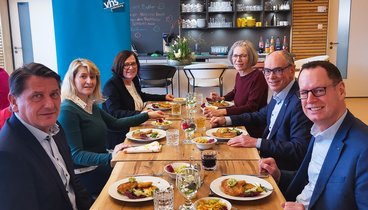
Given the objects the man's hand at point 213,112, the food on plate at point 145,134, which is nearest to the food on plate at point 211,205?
the food on plate at point 145,134

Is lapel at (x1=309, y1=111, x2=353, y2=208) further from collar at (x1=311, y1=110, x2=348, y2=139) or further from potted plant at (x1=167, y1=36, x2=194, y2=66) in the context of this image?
potted plant at (x1=167, y1=36, x2=194, y2=66)

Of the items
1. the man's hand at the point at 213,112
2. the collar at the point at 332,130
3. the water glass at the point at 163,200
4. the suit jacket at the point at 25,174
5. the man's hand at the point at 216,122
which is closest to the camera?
the suit jacket at the point at 25,174

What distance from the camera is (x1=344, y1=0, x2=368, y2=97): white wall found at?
7824 mm

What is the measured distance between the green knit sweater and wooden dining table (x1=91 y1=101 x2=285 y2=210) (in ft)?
0.87

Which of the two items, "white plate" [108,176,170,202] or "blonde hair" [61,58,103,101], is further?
"blonde hair" [61,58,103,101]

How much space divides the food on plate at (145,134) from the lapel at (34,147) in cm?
A: 98

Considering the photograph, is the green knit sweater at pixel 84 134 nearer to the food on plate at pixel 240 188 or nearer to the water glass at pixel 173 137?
the water glass at pixel 173 137

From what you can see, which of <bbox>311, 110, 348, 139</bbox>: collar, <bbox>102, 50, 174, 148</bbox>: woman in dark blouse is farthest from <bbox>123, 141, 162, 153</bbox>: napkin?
<bbox>102, 50, 174, 148</bbox>: woman in dark blouse

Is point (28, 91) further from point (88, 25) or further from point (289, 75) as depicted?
point (88, 25)

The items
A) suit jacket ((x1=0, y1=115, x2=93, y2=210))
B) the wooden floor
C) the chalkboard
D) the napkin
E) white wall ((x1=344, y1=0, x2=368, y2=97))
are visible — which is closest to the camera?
suit jacket ((x1=0, y1=115, x2=93, y2=210))

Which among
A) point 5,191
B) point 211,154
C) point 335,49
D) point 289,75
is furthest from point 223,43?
point 5,191

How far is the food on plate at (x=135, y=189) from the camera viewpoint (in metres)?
1.65

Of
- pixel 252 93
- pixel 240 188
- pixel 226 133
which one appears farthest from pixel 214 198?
pixel 252 93

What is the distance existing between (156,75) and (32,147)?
386 centimetres
